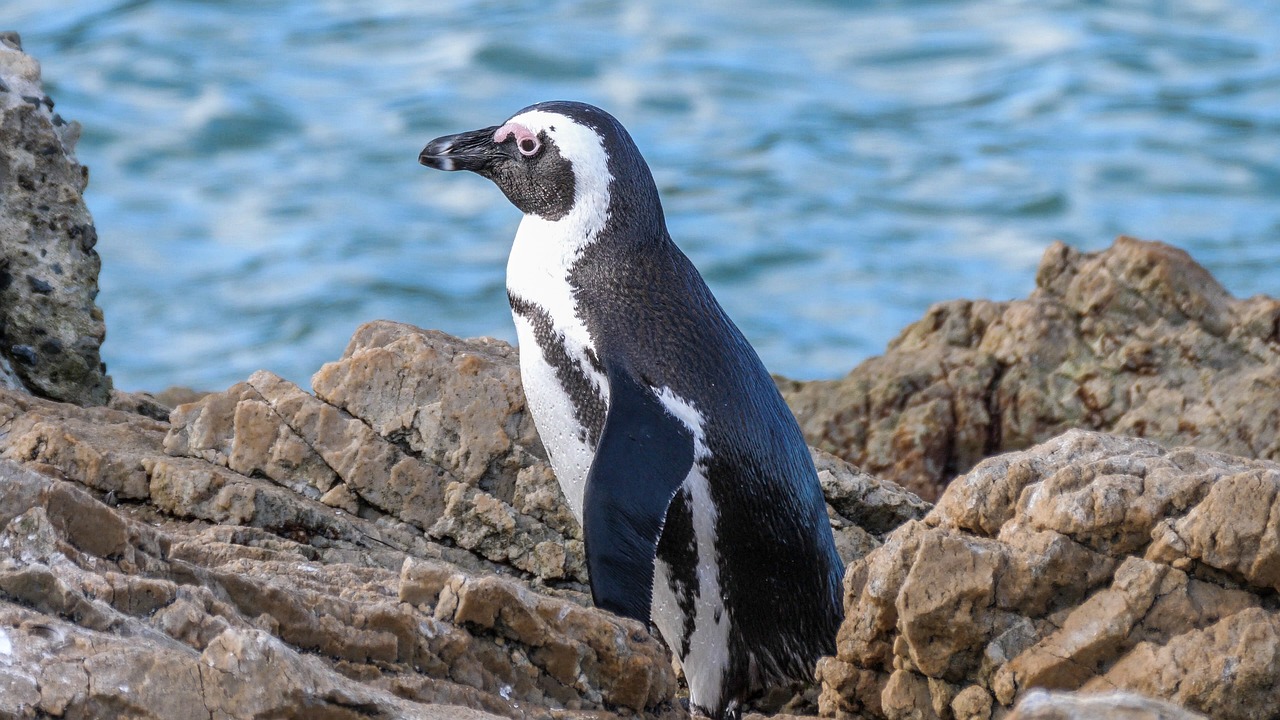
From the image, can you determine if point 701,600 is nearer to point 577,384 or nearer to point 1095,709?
point 577,384

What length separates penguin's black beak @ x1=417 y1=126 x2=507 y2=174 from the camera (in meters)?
4.79

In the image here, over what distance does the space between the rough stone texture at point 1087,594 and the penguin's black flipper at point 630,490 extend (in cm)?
56

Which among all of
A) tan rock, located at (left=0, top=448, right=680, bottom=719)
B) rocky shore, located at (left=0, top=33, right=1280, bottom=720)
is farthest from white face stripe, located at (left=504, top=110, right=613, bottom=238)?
tan rock, located at (left=0, top=448, right=680, bottom=719)

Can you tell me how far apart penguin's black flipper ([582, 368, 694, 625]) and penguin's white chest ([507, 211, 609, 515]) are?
0.48 feet

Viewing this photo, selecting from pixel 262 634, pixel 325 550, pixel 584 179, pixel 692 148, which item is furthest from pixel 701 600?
pixel 692 148

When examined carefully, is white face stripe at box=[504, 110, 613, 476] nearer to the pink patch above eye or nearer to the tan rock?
the pink patch above eye

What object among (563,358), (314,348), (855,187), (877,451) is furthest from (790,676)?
(855,187)

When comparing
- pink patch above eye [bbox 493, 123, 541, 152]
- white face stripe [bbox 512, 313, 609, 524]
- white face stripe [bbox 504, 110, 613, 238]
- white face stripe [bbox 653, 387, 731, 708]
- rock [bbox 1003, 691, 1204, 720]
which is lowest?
white face stripe [bbox 653, 387, 731, 708]

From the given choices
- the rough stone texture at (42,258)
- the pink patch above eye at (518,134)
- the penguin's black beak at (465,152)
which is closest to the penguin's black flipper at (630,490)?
the pink patch above eye at (518,134)

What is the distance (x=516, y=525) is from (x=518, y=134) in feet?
3.42

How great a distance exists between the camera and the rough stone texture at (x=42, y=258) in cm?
491

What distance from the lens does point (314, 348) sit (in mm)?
11570

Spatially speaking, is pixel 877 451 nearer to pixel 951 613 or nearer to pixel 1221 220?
pixel 951 613

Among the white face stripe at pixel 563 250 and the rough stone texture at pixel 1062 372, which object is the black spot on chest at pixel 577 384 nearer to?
the white face stripe at pixel 563 250
